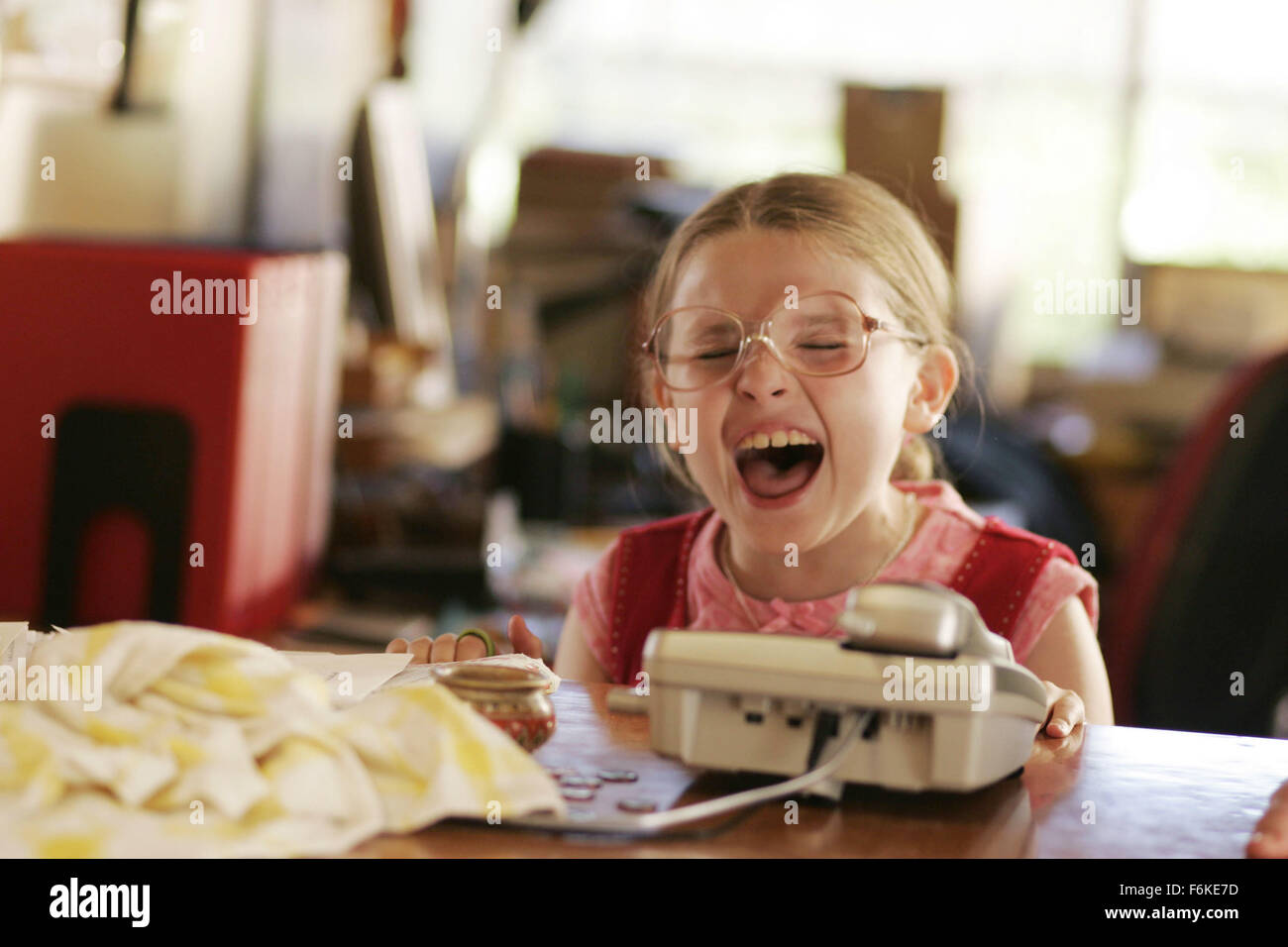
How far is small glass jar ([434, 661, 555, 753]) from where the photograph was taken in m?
0.73

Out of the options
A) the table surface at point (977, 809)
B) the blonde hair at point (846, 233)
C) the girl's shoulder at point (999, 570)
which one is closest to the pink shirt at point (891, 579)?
the girl's shoulder at point (999, 570)

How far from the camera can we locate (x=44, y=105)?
270 cm

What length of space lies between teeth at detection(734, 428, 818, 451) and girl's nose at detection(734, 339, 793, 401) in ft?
0.11

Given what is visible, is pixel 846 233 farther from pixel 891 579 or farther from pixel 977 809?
pixel 977 809

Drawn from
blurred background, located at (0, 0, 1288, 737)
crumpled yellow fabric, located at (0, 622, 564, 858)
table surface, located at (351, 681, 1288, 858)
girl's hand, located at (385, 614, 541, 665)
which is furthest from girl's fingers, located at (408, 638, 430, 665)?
blurred background, located at (0, 0, 1288, 737)

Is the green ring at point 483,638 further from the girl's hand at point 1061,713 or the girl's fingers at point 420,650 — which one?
the girl's hand at point 1061,713

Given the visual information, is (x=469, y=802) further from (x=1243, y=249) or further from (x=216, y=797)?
(x=1243, y=249)

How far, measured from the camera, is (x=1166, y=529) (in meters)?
2.08

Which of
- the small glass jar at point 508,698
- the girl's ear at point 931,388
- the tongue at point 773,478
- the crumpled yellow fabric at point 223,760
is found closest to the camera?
the crumpled yellow fabric at point 223,760

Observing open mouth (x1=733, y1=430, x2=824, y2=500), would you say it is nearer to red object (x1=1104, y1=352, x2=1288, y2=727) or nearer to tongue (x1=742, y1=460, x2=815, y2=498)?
tongue (x1=742, y1=460, x2=815, y2=498)

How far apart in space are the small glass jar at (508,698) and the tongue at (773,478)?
478 mm

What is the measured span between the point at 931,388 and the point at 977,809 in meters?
0.69

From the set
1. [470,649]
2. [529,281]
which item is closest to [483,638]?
[470,649]

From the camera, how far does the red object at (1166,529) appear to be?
2.05 m
